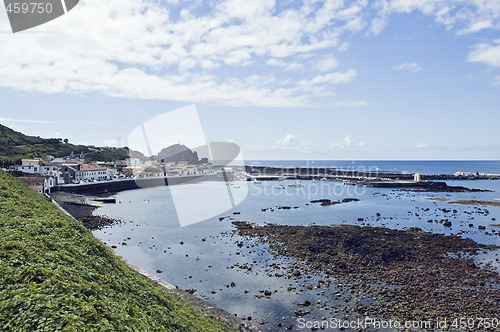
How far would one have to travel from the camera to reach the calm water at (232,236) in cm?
1355

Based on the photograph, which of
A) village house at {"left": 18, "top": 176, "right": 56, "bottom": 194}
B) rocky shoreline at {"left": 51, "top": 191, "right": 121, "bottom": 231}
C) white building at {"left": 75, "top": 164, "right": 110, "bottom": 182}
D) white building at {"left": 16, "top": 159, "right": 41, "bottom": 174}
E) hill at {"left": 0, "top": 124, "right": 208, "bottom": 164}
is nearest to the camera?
rocky shoreline at {"left": 51, "top": 191, "right": 121, "bottom": 231}

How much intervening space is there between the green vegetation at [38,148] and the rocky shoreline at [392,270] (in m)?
56.6

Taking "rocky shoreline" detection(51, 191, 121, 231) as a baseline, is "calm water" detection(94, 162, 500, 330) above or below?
below

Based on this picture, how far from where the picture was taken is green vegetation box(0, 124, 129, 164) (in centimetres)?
6212

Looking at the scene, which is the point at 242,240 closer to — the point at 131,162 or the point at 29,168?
the point at 29,168

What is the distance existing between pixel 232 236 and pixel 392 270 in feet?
39.2

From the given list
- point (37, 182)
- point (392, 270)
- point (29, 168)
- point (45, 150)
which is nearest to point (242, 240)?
point (392, 270)

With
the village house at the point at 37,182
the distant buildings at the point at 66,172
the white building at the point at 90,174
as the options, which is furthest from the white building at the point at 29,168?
the village house at the point at 37,182

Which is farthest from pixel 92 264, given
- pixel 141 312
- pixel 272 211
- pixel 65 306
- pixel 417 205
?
pixel 417 205

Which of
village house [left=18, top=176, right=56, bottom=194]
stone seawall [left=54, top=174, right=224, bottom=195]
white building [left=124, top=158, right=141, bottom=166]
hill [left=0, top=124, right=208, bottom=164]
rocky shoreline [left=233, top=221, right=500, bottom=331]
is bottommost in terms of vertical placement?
rocky shoreline [left=233, top=221, right=500, bottom=331]

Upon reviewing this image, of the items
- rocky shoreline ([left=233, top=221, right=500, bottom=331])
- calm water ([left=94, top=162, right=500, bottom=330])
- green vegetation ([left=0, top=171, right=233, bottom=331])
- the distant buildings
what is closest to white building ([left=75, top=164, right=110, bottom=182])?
the distant buildings

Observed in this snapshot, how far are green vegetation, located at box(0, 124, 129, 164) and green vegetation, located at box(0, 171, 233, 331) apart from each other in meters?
59.5

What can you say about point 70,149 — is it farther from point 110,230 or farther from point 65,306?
Result: point 65,306

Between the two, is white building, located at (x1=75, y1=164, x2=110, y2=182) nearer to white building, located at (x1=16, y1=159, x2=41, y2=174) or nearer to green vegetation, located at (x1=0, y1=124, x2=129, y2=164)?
white building, located at (x1=16, y1=159, x2=41, y2=174)
